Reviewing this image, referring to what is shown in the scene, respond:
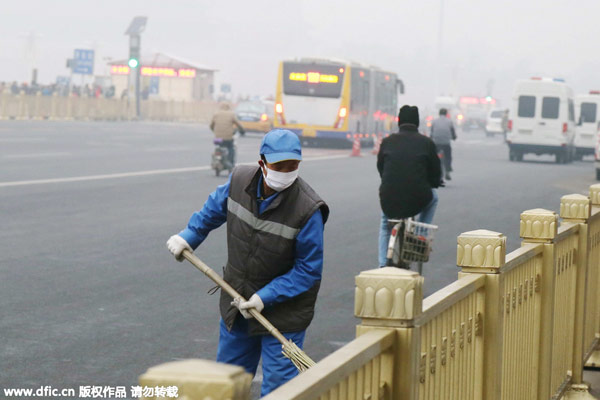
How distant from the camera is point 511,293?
5.52 metres

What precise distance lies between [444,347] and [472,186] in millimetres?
23189

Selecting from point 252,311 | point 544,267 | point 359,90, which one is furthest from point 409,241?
point 359,90

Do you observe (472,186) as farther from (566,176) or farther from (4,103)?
(4,103)

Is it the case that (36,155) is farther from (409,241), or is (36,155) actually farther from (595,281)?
(595,281)

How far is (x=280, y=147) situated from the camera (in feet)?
16.7

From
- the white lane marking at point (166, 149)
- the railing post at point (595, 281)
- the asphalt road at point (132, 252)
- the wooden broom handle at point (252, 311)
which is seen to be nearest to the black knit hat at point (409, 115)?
the asphalt road at point (132, 252)

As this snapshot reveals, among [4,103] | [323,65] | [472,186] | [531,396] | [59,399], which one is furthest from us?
[4,103]

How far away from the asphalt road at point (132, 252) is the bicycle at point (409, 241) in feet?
1.86

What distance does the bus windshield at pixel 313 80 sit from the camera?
43.7 meters

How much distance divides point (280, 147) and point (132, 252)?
28.6 feet

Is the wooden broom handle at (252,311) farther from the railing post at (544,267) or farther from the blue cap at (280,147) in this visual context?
the railing post at (544,267)

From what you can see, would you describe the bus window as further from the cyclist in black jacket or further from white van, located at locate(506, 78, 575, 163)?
the cyclist in black jacket

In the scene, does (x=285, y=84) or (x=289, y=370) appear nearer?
(x=289, y=370)

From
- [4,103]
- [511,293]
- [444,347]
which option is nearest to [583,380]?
[511,293]
